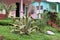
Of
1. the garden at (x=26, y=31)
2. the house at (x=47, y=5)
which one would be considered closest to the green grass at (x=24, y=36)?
the garden at (x=26, y=31)

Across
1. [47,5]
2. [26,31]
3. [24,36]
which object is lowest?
[24,36]

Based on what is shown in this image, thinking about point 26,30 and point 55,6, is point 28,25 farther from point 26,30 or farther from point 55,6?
point 55,6

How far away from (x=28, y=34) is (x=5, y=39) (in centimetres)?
123

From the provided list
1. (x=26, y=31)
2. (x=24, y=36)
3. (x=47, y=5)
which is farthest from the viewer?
(x=47, y=5)

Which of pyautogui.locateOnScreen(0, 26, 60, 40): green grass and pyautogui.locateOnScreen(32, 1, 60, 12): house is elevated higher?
pyautogui.locateOnScreen(32, 1, 60, 12): house

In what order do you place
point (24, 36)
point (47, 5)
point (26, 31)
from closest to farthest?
point (24, 36)
point (26, 31)
point (47, 5)

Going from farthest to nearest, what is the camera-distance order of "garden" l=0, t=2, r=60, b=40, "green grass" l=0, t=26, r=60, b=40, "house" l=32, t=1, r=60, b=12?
1. "house" l=32, t=1, r=60, b=12
2. "garden" l=0, t=2, r=60, b=40
3. "green grass" l=0, t=26, r=60, b=40

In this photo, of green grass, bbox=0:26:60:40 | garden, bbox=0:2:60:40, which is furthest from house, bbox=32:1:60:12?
green grass, bbox=0:26:60:40

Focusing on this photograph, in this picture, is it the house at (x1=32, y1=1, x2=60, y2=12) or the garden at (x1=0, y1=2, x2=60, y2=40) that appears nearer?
the garden at (x1=0, y1=2, x2=60, y2=40)

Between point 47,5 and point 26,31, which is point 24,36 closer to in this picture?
point 26,31

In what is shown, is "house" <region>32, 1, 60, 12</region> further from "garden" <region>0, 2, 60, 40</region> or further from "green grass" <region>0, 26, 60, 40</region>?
"green grass" <region>0, 26, 60, 40</region>

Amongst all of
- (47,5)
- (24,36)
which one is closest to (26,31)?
(24,36)

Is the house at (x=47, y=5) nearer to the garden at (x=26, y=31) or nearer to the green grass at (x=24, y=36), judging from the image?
the garden at (x=26, y=31)

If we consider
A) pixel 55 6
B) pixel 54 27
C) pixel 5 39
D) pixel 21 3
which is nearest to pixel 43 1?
pixel 55 6
